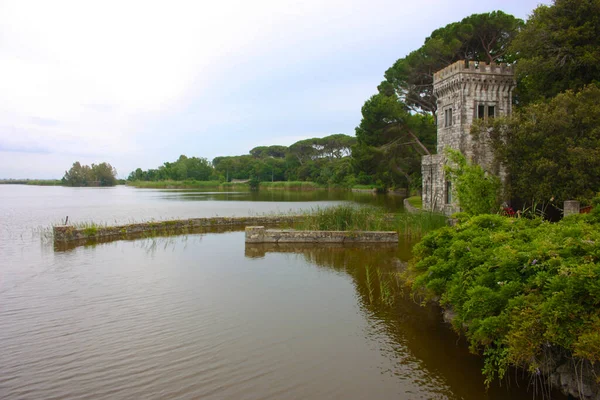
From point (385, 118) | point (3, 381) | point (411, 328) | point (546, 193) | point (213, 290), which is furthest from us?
point (385, 118)

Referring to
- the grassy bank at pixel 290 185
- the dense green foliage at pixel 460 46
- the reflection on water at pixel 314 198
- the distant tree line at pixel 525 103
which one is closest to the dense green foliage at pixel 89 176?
the grassy bank at pixel 290 185

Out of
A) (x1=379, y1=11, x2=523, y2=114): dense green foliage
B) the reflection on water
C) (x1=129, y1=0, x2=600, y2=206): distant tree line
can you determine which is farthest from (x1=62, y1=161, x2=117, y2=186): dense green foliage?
(x1=379, y1=11, x2=523, y2=114): dense green foliage

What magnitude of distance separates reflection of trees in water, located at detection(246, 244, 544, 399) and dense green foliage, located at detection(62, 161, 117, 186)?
11792 cm

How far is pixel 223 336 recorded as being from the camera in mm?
6488

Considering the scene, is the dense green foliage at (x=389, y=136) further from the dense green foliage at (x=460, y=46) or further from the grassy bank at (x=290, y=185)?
the grassy bank at (x=290, y=185)

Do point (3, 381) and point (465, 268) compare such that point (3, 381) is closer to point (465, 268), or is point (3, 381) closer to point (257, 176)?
point (465, 268)

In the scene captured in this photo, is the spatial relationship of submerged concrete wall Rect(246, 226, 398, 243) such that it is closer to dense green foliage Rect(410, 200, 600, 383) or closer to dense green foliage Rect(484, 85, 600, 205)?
dense green foliage Rect(484, 85, 600, 205)

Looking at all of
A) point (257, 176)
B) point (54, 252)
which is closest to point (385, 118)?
point (54, 252)

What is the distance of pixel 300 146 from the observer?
89.6m

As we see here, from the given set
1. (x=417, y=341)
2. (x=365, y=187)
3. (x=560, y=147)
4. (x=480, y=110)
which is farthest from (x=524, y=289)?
(x=365, y=187)

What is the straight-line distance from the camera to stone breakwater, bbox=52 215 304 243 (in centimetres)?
1497

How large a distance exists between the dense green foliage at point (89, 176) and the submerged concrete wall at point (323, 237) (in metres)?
113

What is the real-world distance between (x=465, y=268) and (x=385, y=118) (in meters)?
24.3

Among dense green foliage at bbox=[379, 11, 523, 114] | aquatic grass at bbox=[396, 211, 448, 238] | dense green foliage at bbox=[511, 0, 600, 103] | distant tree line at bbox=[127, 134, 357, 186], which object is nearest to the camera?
aquatic grass at bbox=[396, 211, 448, 238]
